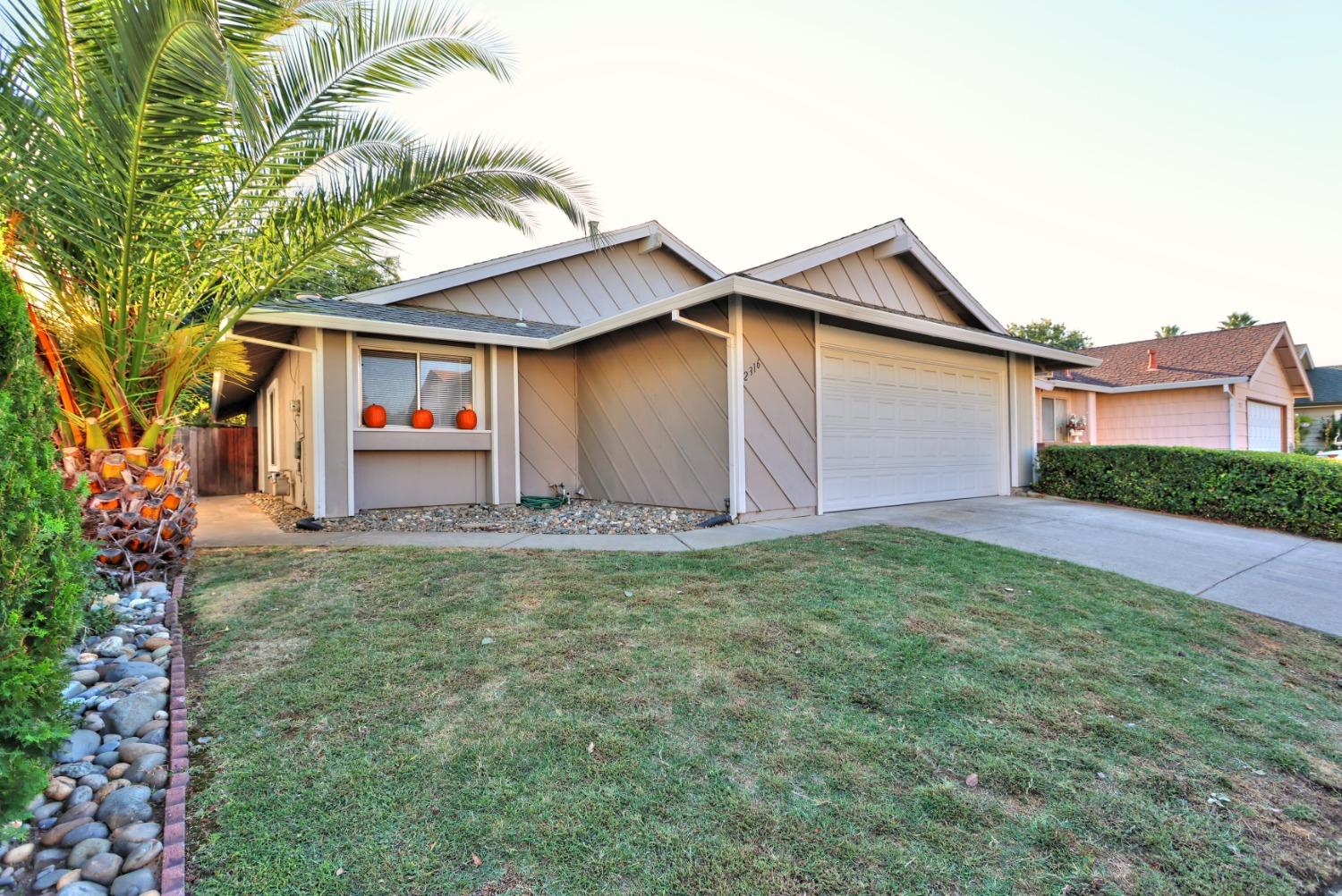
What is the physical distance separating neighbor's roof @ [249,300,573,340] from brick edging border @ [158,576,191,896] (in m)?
5.09

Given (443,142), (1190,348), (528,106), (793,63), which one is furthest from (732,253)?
(443,142)

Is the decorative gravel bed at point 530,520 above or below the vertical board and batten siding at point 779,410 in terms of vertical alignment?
below

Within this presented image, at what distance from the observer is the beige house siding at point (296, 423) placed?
7.99m

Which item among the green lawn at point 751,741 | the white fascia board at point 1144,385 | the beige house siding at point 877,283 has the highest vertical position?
the beige house siding at point 877,283

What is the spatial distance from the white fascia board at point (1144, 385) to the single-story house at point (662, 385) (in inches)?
178

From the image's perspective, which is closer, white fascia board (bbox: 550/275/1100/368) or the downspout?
white fascia board (bbox: 550/275/1100/368)

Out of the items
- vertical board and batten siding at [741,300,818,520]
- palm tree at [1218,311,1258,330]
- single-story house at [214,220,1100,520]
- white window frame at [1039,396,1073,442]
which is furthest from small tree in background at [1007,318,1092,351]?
vertical board and batten siding at [741,300,818,520]

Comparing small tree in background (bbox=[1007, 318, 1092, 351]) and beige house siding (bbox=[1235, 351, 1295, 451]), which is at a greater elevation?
small tree in background (bbox=[1007, 318, 1092, 351])

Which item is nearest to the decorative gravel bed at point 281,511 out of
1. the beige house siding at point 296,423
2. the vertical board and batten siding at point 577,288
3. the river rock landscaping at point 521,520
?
the river rock landscaping at point 521,520

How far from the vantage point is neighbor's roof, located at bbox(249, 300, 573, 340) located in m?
7.27

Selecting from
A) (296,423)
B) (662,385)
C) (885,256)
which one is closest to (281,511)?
(296,423)

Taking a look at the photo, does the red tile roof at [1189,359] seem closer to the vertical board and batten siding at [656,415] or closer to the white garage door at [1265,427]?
the white garage door at [1265,427]

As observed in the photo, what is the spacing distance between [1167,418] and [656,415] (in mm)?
15724

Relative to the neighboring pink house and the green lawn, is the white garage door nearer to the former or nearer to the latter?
the neighboring pink house
